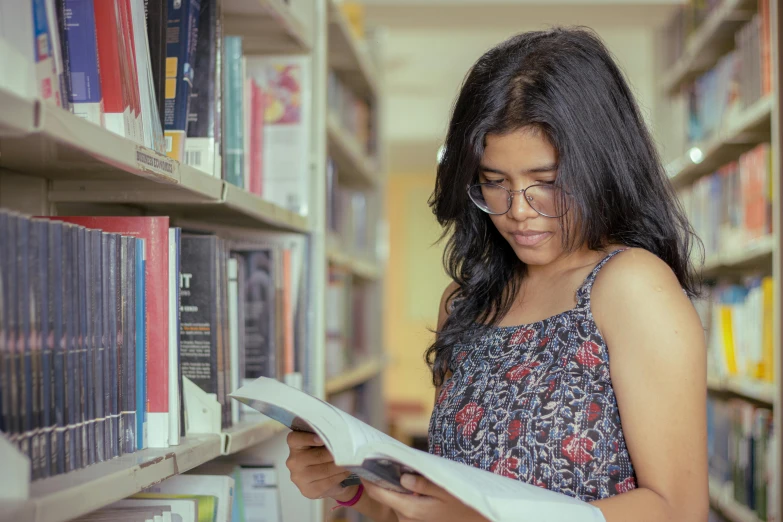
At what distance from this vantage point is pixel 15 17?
2.62 ft

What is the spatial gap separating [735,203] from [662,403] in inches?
64.8

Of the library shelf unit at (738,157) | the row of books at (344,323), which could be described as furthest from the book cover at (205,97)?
the row of books at (344,323)

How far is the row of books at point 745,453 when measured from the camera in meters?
2.15

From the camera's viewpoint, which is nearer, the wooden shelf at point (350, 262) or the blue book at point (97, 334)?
the blue book at point (97, 334)

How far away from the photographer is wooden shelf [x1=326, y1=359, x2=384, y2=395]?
93.5 inches

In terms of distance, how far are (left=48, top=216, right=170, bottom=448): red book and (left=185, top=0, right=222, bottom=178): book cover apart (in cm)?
22

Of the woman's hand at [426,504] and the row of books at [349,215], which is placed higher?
the row of books at [349,215]

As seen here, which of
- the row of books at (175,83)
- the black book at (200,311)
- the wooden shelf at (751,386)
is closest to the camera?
the row of books at (175,83)

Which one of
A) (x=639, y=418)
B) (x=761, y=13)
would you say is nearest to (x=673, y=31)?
(x=761, y=13)

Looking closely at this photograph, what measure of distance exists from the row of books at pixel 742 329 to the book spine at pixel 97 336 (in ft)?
4.78

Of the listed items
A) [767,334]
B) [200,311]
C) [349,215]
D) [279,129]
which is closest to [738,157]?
[767,334]

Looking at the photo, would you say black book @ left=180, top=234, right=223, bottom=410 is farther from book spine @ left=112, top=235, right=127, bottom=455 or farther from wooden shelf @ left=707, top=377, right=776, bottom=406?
wooden shelf @ left=707, top=377, right=776, bottom=406

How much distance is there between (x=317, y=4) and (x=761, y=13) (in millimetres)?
1144

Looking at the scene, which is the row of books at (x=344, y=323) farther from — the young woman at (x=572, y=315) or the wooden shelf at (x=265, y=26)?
the young woman at (x=572, y=315)
